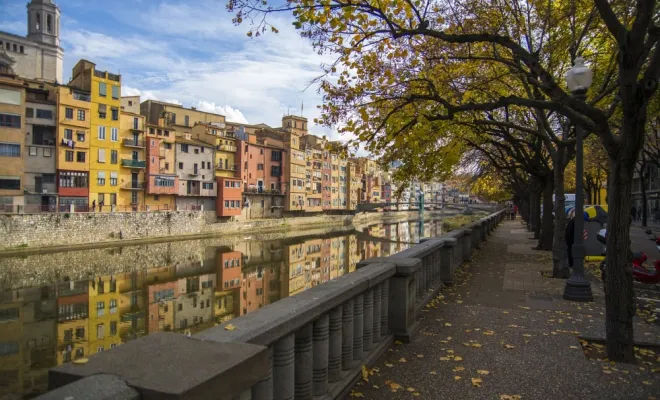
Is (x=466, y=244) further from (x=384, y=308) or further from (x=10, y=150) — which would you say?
(x=10, y=150)

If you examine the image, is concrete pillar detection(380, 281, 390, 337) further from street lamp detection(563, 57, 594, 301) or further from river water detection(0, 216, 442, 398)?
street lamp detection(563, 57, 594, 301)

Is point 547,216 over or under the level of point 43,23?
under

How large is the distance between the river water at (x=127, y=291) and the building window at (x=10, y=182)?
30.2 ft

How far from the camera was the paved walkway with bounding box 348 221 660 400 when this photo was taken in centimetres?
472

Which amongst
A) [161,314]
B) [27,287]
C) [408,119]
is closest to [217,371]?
[408,119]

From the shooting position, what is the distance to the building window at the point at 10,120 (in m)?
41.2

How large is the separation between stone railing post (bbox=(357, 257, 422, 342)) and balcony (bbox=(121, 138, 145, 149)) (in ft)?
164

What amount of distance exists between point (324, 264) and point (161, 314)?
18.2m

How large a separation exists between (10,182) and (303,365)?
47122 millimetres

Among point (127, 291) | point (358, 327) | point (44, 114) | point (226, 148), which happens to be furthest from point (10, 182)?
point (358, 327)

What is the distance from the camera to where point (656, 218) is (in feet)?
155

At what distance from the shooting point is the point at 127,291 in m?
26.2

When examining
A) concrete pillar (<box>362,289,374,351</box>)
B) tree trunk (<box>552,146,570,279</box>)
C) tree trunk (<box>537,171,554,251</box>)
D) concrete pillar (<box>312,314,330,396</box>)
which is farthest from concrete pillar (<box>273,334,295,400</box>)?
tree trunk (<box>537,171,554,251</box>)

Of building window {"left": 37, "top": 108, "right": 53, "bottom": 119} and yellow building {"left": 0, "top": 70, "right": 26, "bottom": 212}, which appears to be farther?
building window {"left": 37, "top": 108, "right": 53, "bottom": 119}
